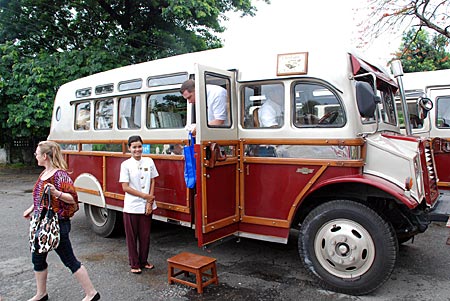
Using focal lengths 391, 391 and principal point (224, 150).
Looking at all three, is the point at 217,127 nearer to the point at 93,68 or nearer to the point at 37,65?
the point at 93,68

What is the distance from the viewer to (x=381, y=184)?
147 inches

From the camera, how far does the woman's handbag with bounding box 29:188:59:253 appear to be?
3516 mm

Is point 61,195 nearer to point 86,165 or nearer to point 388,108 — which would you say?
point 86,165

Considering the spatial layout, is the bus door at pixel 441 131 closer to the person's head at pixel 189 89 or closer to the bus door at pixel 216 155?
the bus door at pixel 216 155

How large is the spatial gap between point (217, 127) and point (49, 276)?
2.65 meters

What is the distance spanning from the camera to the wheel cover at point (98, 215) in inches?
250

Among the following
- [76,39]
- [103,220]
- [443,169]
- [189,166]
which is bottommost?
[103,220]

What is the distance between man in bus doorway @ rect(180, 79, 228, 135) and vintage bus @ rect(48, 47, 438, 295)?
0.08 meters

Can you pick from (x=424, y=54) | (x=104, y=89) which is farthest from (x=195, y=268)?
(x=424, y=54)

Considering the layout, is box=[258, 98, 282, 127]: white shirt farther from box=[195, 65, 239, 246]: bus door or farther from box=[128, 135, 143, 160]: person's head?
box=[128, 135, 143, 160]: person's head

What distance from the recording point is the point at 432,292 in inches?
158

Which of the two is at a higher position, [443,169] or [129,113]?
[129,113]

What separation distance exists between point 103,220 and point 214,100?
128 inches

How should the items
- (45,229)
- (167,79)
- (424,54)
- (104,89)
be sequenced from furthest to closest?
(424,54), (104,89), (167,79), (45,229)
